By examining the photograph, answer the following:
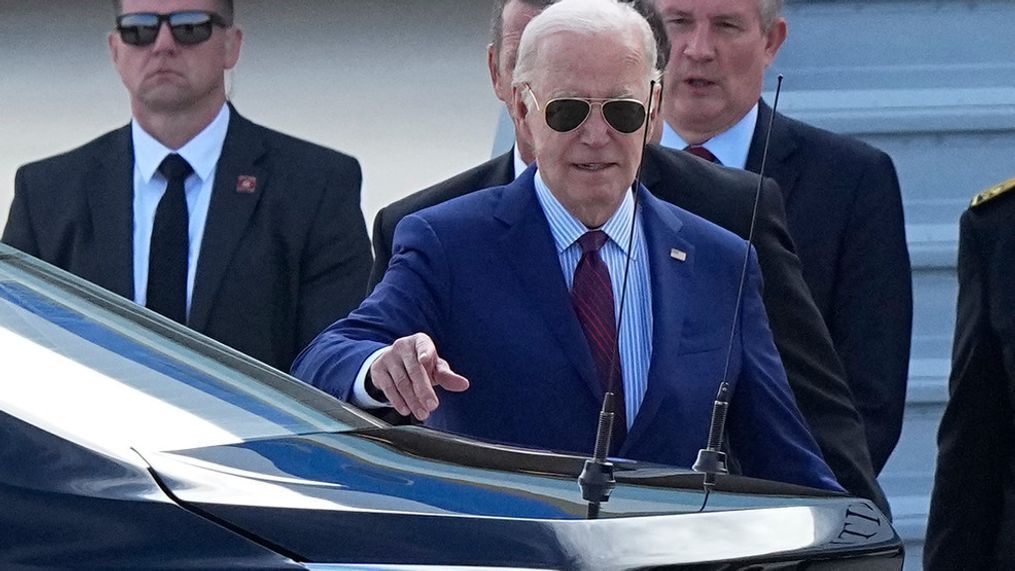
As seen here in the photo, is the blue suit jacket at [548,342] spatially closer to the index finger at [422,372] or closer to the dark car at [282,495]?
the index finger at [422,372]

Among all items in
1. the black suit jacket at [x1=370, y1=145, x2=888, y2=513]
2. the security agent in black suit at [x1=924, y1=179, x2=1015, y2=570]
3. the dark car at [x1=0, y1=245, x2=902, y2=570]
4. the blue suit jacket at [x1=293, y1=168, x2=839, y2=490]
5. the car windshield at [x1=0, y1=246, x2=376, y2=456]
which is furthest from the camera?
the black suit jacket at [x1=370, y1=145, x2=888, y2=513]

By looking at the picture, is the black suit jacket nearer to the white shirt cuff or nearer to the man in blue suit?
the man in blue suit

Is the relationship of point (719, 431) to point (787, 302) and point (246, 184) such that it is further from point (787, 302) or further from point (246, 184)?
point (246, 184)

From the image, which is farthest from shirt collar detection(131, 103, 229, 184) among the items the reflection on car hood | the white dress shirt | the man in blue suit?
the reflection on car hood

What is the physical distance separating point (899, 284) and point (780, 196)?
15.4 inches

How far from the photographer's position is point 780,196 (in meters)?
3.69

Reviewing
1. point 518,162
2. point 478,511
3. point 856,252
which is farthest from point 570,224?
point 478,511

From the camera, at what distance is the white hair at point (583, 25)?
3203 millimetres

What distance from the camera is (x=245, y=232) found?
446 cm

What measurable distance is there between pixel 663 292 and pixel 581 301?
0.12 meters

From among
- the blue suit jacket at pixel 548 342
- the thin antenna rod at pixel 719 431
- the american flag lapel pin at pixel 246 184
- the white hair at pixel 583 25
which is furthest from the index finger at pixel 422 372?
the american flag lapel pin at pixel 246 184

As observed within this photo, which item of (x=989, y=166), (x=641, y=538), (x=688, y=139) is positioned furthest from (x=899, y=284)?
(x=641, y=538)

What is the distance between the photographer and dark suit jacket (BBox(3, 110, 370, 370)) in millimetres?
4391

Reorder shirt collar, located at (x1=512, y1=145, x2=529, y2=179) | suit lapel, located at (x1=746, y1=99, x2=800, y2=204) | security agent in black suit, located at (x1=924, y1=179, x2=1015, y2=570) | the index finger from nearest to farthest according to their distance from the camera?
the index finger < security agent in black suit, located at (x1=924, y1=179, x2=1015, y2=570) < shirt collar, located at (x1=512, y1=145, x2=529, y2=179) < suit lapel, located at (x1=746, y1=99, x2=800, y2=204)
